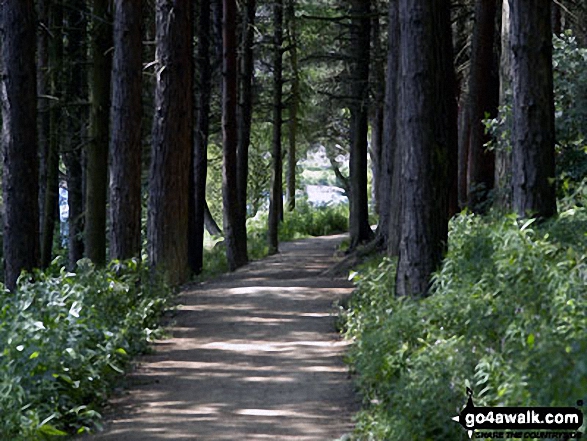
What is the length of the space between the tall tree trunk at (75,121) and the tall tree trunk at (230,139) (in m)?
3.58

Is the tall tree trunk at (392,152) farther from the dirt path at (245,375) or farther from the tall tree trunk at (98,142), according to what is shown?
the tall tree trunk at (98,142)

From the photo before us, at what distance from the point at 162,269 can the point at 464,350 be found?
A: 8.78m

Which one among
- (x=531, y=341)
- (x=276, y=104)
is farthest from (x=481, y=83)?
(x=531, y=341)

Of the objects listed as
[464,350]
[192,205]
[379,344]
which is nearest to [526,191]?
[379,344]

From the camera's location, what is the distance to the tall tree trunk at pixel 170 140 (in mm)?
15273

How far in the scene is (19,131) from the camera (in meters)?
12.6

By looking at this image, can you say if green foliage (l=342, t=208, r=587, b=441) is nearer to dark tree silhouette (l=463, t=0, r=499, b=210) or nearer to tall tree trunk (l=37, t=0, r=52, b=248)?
dark tree silhouette (l=463, t=0, r=499, b=210)

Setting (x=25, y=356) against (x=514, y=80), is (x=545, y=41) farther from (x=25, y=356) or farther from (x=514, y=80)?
(x=25, y=356)

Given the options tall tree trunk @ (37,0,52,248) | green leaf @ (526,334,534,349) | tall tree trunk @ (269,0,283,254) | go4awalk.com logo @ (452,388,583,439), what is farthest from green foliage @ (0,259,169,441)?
tall tree trunk @ (269,0,283,254)

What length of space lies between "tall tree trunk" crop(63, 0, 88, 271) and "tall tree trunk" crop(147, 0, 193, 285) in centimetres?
723

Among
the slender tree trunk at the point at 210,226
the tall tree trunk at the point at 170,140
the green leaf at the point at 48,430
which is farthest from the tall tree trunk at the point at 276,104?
the green leaf at the point at 48,430

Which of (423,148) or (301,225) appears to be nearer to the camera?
(423,148)

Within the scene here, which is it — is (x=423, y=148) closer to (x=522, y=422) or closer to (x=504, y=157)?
(x=504, y=157)

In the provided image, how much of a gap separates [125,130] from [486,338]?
889 centimetres
